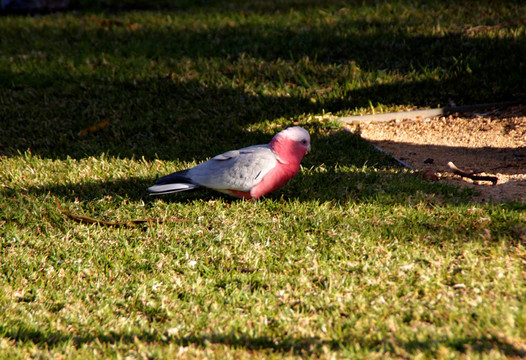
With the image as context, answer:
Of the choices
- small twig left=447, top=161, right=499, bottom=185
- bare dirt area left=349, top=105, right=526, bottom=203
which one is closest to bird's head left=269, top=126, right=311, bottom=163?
bare dirt area left=349, top=105, right=526, bottom=203

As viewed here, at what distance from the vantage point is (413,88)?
6191 millimetres

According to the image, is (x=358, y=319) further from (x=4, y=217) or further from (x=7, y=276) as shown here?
(x=4, y=217)

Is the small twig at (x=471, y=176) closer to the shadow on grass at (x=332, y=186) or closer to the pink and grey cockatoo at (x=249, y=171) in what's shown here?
the shadow on grass at (x=332, y=186)

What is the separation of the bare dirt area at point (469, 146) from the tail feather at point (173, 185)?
2.05 meters

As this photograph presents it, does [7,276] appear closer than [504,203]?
Yes

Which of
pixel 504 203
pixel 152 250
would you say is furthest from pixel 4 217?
pixel 504 203

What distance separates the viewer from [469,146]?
5008 mm

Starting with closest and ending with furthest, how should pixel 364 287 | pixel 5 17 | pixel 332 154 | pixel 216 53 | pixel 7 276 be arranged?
pixel 364 287 → pixel 7 276 → pixel 332 154 → pixel 216 53 → pixel 5 17

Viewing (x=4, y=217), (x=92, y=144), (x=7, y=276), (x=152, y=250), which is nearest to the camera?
(x=7, y=276)

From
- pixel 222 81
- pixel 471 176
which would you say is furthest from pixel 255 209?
pixel 222 81

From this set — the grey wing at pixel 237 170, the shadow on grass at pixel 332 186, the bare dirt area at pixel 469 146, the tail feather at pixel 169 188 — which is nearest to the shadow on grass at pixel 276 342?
the tail feather at pixel 169 188

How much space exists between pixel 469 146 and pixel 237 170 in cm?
256

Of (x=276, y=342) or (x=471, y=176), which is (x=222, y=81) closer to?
(x=471, y=176)

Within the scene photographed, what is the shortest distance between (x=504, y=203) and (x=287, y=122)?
2684 mm
